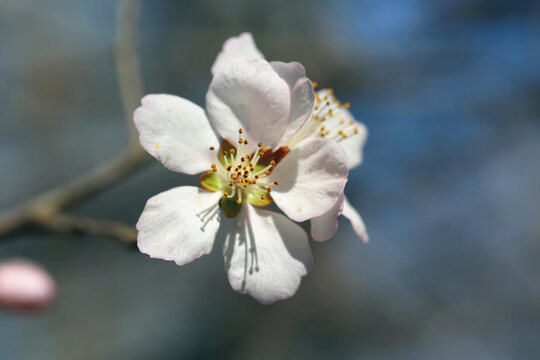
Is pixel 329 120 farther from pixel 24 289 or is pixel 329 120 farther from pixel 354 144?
pixel 24 289

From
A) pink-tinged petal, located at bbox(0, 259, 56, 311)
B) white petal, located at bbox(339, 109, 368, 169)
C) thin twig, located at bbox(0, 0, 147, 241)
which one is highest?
thin twig, located at bbox(0, 0, 147, 241)

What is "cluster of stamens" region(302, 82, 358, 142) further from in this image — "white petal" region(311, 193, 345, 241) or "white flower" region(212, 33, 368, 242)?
"white petal" region(311, 193, 345, 241)

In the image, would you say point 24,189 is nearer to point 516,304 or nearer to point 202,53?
point 202,53

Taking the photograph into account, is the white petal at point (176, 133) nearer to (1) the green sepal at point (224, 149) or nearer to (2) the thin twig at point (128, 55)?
(1) the green sepal at point (224, 149)

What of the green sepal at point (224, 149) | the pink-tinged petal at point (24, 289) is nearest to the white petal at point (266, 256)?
the green sepal at point (224, 149)

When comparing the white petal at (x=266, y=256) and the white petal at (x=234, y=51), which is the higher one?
the white petal at (x=234, y=51)

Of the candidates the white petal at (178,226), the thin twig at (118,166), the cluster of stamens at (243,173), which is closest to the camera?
the white petal at (178,226)

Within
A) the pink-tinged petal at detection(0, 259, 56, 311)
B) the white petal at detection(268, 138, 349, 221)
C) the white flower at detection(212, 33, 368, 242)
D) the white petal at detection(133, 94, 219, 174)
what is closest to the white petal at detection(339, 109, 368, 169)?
the white flower at detection(212, 33, 368, 242)

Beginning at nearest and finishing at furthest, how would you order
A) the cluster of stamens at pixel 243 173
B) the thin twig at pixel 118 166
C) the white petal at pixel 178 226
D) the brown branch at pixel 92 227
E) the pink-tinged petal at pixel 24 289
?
the white petal at pixel 178 226
the cluster of stamens at pixel 243 173
the brown branch at pixel 92 227
the thin twig at pixel 118 166
the pink-tinged petal at pixel 24 289

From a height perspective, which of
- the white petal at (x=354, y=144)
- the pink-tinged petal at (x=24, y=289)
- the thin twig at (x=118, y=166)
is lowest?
the pink-tinged petal at (x=24, y=289)
